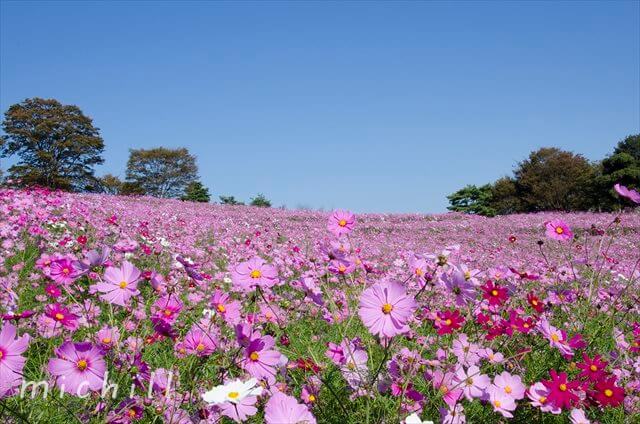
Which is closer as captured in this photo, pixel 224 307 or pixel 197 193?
pixel 224 307

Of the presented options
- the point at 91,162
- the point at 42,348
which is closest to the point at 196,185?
the point at 91,162

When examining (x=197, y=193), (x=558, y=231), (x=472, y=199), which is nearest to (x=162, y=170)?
(x=197, y=193)

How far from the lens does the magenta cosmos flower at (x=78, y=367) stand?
4.35 feet

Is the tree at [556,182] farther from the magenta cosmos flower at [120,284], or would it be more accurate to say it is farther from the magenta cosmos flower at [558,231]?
the magenta cosmos flower at [120,284]

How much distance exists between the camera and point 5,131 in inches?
1532

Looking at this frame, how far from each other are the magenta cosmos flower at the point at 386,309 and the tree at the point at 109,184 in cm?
4393

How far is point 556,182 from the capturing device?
34875 millimetres

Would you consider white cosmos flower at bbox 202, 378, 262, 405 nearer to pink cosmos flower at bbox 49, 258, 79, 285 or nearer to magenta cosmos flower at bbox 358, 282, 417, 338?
magenta cosmos flower at bbox 358, 282, 417, 338

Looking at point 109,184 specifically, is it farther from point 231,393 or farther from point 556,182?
point 231,393

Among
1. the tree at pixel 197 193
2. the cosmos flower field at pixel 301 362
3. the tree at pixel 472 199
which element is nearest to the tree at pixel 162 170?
the tree at pixel 197 193

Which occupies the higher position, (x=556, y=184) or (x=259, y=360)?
(x=556, y=184)

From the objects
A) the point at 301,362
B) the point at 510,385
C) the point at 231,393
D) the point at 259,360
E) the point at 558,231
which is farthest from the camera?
the point at 558,231

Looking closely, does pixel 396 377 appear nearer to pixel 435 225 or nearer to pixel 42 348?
pixel 42 348

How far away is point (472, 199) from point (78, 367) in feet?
128
